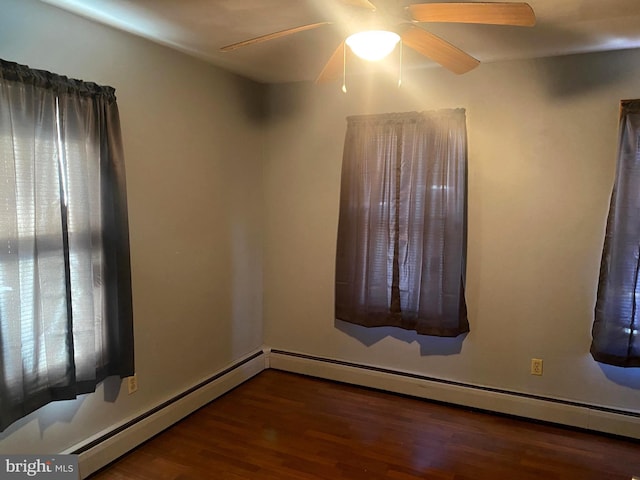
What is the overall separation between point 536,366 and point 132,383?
2546mm

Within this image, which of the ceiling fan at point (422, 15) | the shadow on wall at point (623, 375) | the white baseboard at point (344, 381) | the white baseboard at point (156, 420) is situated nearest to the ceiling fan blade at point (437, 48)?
the ceiling fan at point (422, 15)

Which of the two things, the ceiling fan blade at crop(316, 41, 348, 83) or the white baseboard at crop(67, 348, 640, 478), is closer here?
the ceiling fan blade at crop(316, 41, 348, 83)

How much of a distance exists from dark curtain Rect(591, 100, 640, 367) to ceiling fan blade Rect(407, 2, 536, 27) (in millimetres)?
1505

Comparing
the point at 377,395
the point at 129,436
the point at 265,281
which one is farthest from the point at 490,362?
the point at 129,436

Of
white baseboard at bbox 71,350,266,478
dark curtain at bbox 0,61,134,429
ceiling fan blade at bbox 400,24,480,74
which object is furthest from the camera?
white baseboard at bbox 71,350,266,478

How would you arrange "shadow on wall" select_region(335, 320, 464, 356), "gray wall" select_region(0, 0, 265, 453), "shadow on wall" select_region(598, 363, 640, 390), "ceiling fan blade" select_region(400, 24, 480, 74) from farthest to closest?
"shadow on wall" select_region(335, 320, 464, 356) → "shadow on wall" select_region(598, 363, 640, 390) → "gray wall" select_region(0, 0, 265, 453) → "ceiling fan blade" select_region(400, 24, 480, 74)

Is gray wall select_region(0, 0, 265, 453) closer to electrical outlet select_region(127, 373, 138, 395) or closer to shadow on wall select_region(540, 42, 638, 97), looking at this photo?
electrical outlet select_region(127, 373, 138, 395)

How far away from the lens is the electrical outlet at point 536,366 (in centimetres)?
305

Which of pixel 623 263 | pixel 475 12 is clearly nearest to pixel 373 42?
pixel 475 12

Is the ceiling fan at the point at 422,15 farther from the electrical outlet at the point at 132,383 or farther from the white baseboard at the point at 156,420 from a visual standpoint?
the white baseboard at the point at 156,420

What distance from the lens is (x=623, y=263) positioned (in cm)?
272

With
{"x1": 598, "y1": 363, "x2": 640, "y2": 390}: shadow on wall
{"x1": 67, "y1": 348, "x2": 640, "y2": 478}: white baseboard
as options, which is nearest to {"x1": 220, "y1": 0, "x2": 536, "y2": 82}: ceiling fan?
{"x1": 598, "y1": 363, "x2": 640, "y2": 390}: shadow on wall

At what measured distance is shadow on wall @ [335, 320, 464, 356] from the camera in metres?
3.29

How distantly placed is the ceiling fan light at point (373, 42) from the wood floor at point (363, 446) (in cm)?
208
